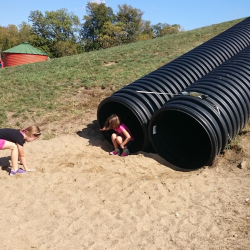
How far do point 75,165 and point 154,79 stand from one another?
9.19 feet

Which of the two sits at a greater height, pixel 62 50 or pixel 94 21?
pixel 94 21

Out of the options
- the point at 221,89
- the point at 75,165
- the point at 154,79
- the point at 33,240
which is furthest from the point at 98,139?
the point at 33,240

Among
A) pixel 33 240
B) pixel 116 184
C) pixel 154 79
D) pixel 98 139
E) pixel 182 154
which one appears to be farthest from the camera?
pixel 98 139

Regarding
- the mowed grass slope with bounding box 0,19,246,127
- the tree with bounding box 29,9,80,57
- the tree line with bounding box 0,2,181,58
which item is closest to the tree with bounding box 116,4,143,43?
the tree line with bounding box 0,2,181,58

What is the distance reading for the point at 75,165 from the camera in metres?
6.13

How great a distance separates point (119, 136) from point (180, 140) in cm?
140

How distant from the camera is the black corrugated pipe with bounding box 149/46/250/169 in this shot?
17.6 ft

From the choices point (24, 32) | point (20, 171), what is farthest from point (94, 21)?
point (20, 171)

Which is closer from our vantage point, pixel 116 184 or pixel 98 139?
pixel 116 184

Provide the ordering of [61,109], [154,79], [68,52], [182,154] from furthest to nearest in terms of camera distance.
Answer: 1. [68,52]
2. [61,109]
3. [154,79]
4. [182,154]

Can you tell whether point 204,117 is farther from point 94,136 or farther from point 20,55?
point 20,55

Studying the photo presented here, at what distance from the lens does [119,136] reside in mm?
6703

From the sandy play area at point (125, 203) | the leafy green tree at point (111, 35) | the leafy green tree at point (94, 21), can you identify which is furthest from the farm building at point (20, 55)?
the leafy green tree at point (94, 21)

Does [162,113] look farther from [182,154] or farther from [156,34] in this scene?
[156,34]
